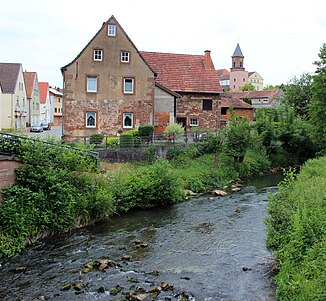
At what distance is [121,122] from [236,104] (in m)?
25.7

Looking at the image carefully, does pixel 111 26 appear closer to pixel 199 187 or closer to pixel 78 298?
pixel 199 187

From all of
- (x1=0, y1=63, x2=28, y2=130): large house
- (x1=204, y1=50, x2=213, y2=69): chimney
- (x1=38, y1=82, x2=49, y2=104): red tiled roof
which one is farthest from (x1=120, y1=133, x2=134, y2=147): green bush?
(x1=38, y1=82, x2=49, y2=104): red tiled roof

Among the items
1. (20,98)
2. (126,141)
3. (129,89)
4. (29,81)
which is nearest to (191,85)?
(129,89)

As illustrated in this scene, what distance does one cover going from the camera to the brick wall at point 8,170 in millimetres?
15750

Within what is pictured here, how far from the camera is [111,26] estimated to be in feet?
111

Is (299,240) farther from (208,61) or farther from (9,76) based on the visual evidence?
(9,76)

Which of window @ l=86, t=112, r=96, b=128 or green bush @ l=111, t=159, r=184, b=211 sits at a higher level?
window @ l=86, t=112, r=96, b=128

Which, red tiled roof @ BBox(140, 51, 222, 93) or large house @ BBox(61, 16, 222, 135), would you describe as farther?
red tiled roof @ BBox(140, 51, 222, 93)

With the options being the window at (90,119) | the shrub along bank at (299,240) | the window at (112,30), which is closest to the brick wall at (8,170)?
the shrub along bank at (299,240)

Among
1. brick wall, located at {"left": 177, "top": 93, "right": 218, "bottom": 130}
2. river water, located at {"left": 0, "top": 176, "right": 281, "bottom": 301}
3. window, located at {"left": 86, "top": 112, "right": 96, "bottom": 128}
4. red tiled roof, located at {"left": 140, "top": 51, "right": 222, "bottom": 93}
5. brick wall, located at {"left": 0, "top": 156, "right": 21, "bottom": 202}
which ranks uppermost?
red tiled roof, located at {"left": 140, "top": 51, "right": 222, "bottom": 93}

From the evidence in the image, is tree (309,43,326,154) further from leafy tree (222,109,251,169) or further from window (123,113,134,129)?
window (123,113,134,129)

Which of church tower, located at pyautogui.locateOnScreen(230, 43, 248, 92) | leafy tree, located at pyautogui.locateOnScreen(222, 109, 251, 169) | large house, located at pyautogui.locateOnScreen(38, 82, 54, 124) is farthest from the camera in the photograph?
church tower, located at pyautogui.locateOnScreen(230, 43, 248, 92)

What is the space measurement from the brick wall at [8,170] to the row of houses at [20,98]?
120 ft

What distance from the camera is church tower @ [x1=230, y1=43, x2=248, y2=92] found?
494 ft
